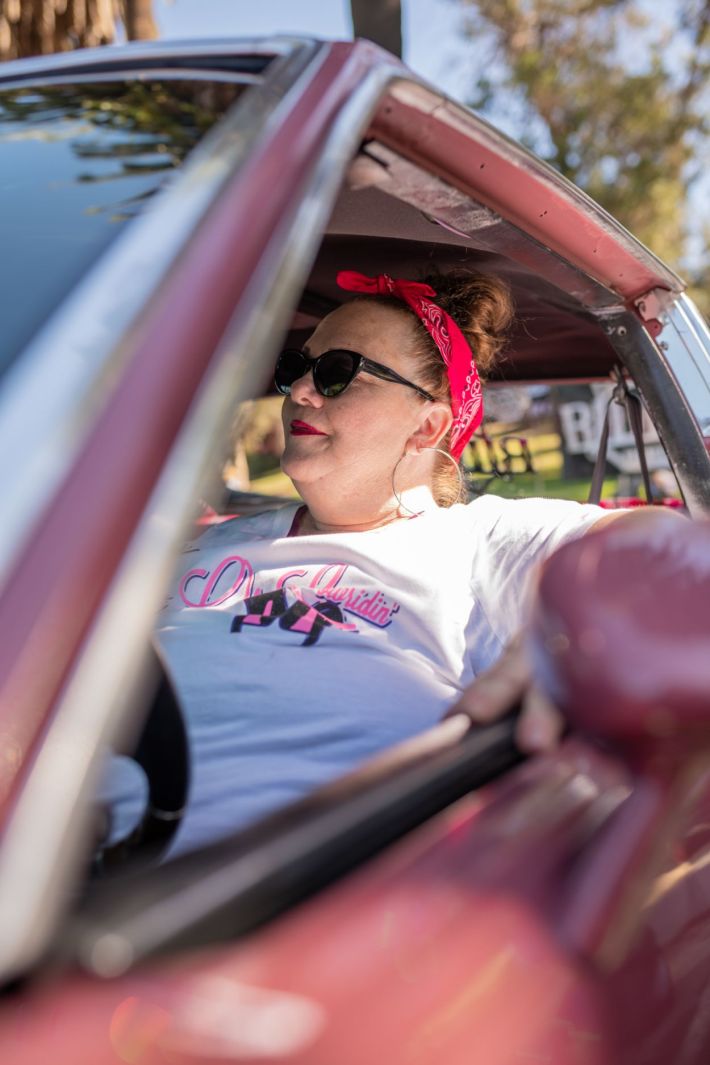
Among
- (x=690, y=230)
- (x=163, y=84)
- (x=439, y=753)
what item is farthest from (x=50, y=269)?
(x=690, y=230)

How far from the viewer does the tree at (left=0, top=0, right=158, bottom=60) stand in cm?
704

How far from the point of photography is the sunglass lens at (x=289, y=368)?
254 cm

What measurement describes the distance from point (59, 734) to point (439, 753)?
49 centimetres

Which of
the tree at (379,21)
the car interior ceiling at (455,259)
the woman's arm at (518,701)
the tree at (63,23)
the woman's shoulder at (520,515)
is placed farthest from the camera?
the tree at (63,23)

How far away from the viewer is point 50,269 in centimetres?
104

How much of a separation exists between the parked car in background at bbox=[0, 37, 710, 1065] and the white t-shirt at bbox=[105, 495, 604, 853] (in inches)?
17.4

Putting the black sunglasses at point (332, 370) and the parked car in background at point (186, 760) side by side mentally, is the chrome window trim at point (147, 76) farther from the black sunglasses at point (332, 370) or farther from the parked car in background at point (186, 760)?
the black sunglasses at point (332, 370)

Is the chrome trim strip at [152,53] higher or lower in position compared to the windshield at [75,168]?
higher

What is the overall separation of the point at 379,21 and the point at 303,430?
3.38ft

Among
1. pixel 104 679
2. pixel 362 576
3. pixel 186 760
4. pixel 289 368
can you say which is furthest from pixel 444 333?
pixel 104 679

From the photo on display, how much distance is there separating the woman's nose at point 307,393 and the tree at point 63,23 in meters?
5.84

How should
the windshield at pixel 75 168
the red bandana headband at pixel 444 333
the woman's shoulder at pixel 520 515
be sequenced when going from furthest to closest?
the red bandana headband at pixel 444 333, the woman's shoulder at pixel 520 515, the windshield at pixel 75 168

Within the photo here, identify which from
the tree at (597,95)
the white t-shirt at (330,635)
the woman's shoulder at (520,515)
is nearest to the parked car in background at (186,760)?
the white t-shirt at (330,635)

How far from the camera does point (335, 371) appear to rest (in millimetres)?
2422
